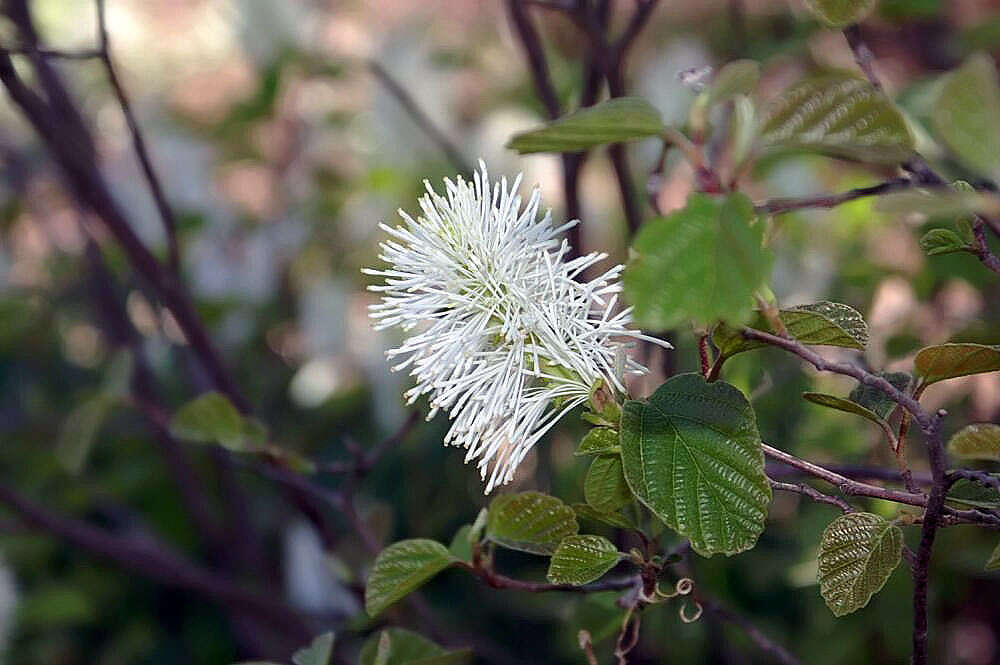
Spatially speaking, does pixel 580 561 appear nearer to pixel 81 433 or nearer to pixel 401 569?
pixel 401 569

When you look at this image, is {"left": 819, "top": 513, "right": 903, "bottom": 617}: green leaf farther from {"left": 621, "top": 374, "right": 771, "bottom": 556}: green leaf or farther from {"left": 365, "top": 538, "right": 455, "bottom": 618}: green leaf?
{"left": 365, "top": 538, "right": 455, "bottom": 618}: green leaf

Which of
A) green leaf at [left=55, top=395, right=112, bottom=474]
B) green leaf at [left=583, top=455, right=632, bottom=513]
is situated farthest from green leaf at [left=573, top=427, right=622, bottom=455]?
green leaf at [left=55, top=395, right=112, bottom=474]

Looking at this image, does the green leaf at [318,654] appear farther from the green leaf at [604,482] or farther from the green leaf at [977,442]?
the green leaf at [977,442]

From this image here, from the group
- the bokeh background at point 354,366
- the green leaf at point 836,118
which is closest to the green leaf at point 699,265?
the green leaf at point 836,118

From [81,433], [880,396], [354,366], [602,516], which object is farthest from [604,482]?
[354,366]

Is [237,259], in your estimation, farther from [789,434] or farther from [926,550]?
[926,550]

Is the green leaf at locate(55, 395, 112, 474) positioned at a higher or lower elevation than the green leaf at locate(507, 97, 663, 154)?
lower

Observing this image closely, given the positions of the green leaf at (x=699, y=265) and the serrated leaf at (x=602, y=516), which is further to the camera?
the serrated leaf at (x=602, y=516)
